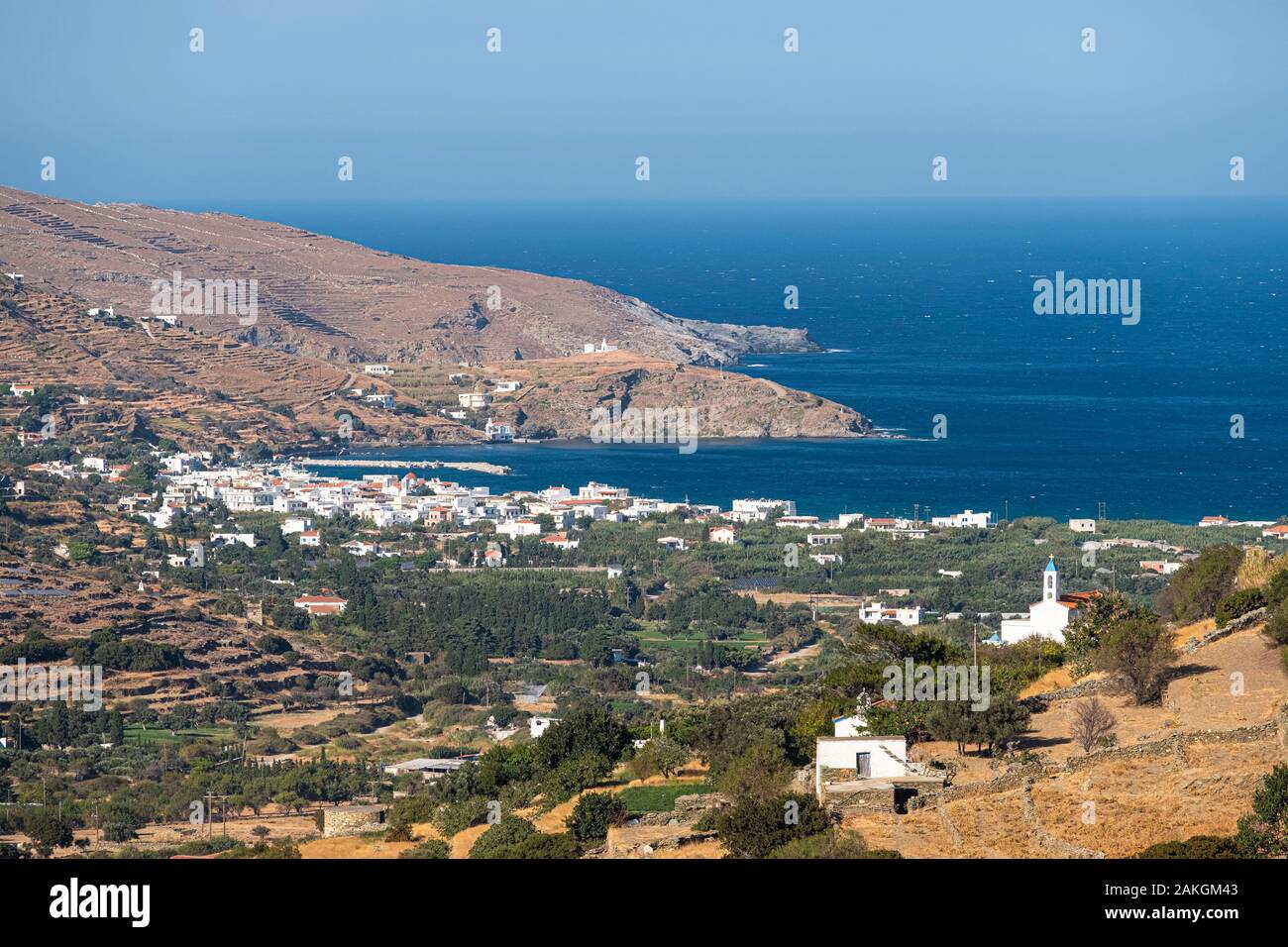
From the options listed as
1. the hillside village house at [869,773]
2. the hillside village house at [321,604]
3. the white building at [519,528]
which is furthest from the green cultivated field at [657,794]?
the white building at [519,528]

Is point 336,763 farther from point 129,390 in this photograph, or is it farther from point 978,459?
point 129,390

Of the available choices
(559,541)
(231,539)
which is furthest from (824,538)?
(231,539)

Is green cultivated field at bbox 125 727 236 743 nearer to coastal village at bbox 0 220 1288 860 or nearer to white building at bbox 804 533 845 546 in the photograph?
coastal village at bbox 0 220 1288 860

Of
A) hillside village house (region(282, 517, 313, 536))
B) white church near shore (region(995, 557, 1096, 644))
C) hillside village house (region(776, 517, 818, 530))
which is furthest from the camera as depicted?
hillside village house (region(282, 517, 313, 536))

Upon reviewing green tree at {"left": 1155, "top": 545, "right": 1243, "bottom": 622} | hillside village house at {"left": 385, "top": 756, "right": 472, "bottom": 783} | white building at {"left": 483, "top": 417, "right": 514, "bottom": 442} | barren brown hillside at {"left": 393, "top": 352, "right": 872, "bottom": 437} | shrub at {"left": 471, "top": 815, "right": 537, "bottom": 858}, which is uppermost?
barren brown hillside at {"left": 393, "top": 352, "right": 872, "bottom": 437}

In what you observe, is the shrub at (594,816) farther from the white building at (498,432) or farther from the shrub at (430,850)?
the white building at (498,432)

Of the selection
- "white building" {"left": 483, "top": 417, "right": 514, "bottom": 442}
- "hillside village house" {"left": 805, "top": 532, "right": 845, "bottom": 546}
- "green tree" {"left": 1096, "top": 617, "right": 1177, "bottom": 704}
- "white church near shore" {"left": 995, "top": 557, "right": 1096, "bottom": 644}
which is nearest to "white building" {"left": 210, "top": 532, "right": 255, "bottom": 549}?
"hillside village house" {"left": 805, "top": 532, "right": 845, "bottom": 546}
